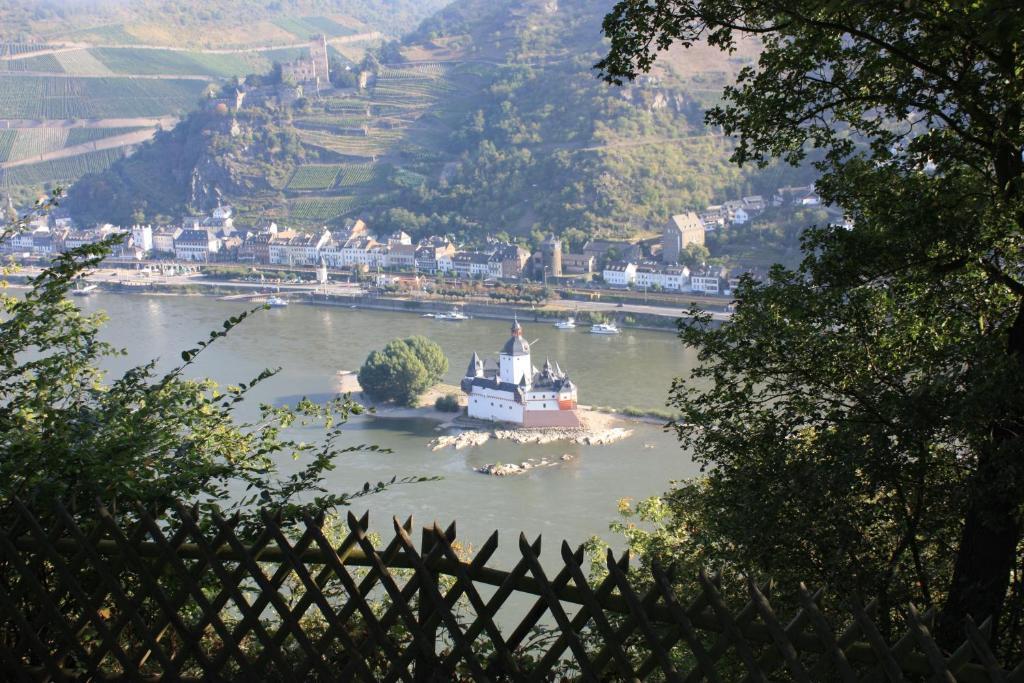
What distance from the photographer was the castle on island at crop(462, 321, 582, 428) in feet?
35.1

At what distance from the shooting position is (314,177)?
1187 inches

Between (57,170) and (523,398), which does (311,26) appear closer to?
(57,170)

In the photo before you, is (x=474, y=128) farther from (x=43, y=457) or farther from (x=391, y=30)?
(x=391, y=30)

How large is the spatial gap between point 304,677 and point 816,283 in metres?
1.05

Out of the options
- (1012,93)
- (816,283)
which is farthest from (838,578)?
(1012,93)

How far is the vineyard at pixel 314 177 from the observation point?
29.6 m

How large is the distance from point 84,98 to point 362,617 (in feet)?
140

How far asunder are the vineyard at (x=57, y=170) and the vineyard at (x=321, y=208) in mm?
10817

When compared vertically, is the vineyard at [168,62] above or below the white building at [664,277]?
above

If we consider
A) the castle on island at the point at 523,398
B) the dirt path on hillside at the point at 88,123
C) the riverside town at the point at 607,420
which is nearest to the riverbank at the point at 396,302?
the riverside town at the point at 607,420

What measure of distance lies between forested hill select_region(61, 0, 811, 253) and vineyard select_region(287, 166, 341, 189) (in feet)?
0.22

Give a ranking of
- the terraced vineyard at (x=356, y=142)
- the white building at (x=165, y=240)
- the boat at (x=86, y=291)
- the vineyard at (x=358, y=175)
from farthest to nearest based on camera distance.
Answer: the terraced vineyard at (x=356, y=142) → the vineyard at (x=358, y=175) → the white building at (x=165, y=240) → the boat at (x=86, y=291)

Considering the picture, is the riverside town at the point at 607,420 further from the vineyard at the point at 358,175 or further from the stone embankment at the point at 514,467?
the vineyard at the point at 358,175

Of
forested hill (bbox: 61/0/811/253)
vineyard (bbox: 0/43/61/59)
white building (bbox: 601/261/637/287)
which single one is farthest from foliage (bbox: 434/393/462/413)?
vineyard (bbox: 0/43/61/59)
